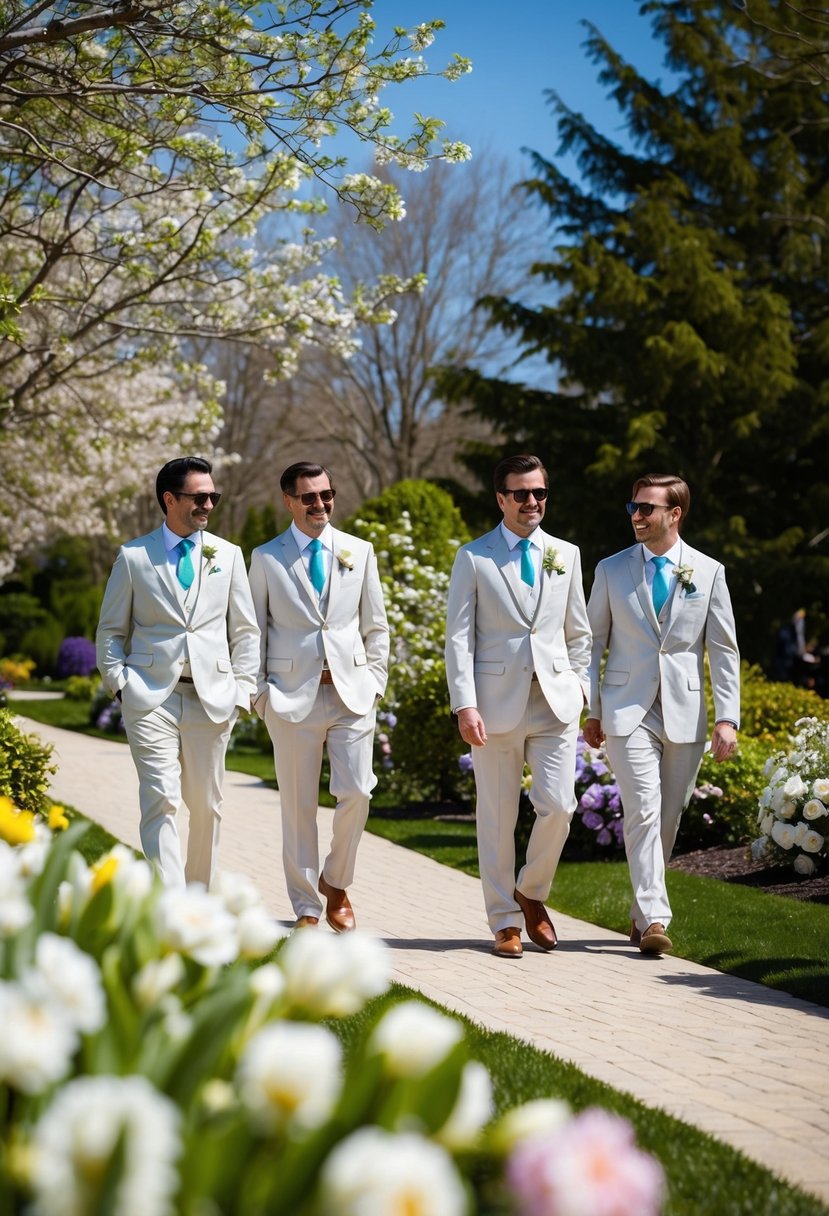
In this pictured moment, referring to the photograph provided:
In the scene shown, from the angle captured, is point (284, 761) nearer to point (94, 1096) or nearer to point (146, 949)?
point (146, 949)

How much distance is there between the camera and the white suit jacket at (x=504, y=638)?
7422mm

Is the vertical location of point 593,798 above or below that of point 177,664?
below

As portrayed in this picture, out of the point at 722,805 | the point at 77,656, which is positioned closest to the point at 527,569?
the point at 722,805

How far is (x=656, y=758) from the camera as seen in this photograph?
763 centimetres

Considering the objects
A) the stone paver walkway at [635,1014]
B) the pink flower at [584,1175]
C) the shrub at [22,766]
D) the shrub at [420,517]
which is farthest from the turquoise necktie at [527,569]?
the shrub at [420,517]

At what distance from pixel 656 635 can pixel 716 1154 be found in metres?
3.99

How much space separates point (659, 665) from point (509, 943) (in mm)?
1649

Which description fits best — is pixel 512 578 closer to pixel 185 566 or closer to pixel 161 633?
pixel 185 566

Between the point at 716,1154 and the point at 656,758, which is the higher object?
the point at 656,758

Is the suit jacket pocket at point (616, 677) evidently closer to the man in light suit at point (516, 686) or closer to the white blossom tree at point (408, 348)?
the man in light suit at point (516, 686)

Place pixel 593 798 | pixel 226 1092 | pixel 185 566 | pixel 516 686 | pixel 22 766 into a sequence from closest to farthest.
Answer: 1. pixel 226 1092
2. pixel 185 566
3. pixel 516 686
4. pixel 22 766
5. pixel 593 798

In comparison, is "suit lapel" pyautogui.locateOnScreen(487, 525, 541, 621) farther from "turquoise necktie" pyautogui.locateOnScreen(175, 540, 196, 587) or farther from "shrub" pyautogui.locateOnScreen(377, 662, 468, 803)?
"shrub" pyautogui.locateOnScreen(377, 662, 468, 803)

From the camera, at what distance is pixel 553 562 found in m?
7.57

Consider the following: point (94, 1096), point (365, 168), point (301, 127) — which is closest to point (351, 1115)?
point (94, 1096)
